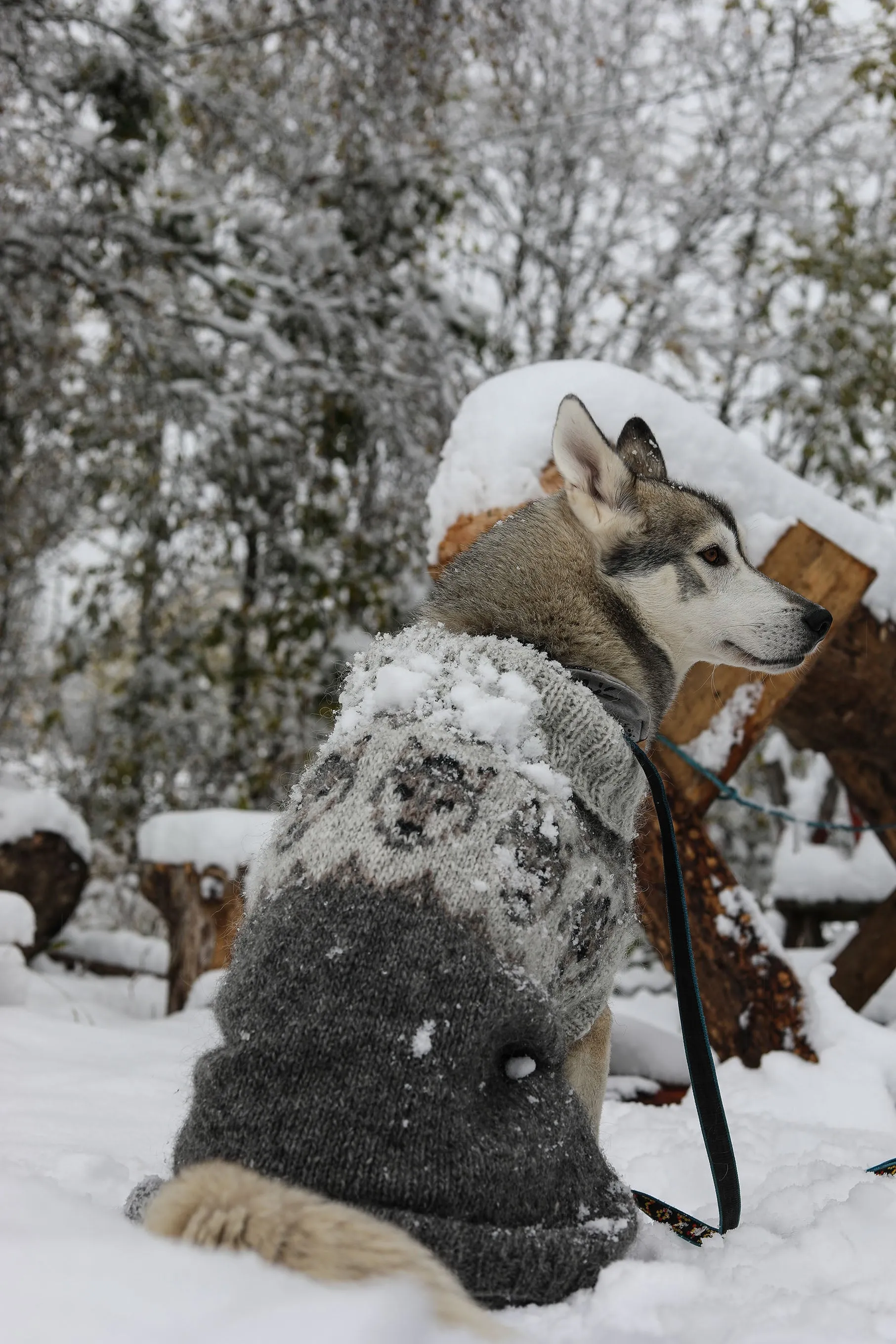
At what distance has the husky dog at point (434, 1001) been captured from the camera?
130 cm

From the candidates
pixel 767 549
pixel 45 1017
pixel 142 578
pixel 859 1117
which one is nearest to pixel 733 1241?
pixel 859 1117

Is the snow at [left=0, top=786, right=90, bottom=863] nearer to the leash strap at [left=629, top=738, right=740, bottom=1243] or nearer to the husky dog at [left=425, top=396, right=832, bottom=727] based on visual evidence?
the husky dog at [left=425, top=396, right=832, bottom=727]

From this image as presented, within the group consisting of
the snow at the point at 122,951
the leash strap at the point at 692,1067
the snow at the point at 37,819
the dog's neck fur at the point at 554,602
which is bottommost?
the snow at the point at 122,951

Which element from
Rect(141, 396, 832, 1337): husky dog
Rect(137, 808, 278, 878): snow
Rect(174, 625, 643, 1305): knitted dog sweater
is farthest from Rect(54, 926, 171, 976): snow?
Rect(174, 625, 643, 1305): knitted dog sweater

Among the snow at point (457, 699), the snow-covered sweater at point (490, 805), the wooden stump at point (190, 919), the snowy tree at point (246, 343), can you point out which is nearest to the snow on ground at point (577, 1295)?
the snow-covered sweater at point (490, 805)

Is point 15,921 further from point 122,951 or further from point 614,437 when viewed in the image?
point 614,437

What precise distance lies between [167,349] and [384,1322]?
6003 millimetres

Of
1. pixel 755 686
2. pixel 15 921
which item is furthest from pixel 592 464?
pixel 15 921

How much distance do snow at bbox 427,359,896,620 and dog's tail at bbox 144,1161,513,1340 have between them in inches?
98.2

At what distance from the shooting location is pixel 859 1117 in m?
3.15

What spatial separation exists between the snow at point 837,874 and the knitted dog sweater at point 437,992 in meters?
4.64

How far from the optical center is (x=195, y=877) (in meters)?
5.19

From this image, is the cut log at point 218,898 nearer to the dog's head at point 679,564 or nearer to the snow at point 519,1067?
the dog's head at point 679,564

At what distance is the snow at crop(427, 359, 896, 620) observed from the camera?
339 cm
